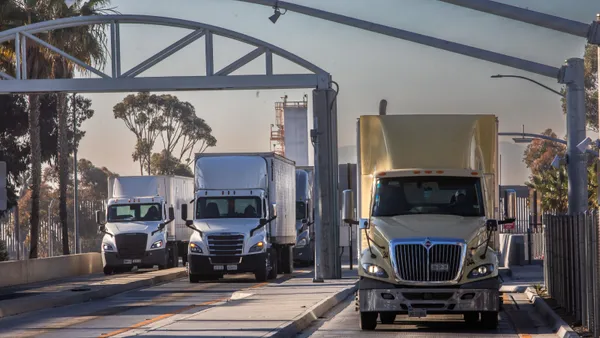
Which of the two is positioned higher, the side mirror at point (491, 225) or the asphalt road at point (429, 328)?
the side mirror at point (491, 225)

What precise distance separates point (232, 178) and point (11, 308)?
12191 millimetres

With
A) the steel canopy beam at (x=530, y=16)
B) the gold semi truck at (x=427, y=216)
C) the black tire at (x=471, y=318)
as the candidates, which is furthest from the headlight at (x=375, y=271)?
the steel canopy beam at (x=530, y=16)

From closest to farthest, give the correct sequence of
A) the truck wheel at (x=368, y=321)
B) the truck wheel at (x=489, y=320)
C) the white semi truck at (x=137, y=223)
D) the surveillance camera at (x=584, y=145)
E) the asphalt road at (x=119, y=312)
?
the truck wheel at (x=489, y=320) < the truck wheel at (x=368, y=321) < the asphalt road at (x=119, y=312) < the surveillance camera at (x=584, y=145) < the white semi truck at (x=137, y=223)

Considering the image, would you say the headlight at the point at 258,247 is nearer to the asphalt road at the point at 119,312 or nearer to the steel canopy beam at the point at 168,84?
the asphalt road at the point at 119,312

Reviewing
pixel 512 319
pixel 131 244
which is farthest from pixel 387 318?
pixel 131 244

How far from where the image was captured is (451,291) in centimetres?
1994

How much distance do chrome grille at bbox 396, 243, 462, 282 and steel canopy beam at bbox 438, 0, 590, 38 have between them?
368 centimetres

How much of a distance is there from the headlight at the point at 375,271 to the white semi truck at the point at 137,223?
2854cm

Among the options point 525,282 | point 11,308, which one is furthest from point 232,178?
point 11,308

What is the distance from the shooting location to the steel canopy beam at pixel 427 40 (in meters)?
Answer: 25.4

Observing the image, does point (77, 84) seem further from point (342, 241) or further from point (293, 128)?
point (293, 128)

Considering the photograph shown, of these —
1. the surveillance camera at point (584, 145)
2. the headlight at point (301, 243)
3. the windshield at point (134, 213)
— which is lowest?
the headlight at point (301, 243)

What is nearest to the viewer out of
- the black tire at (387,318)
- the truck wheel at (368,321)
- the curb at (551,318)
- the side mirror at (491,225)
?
the curb at (551,318)

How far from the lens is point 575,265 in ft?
70.2
